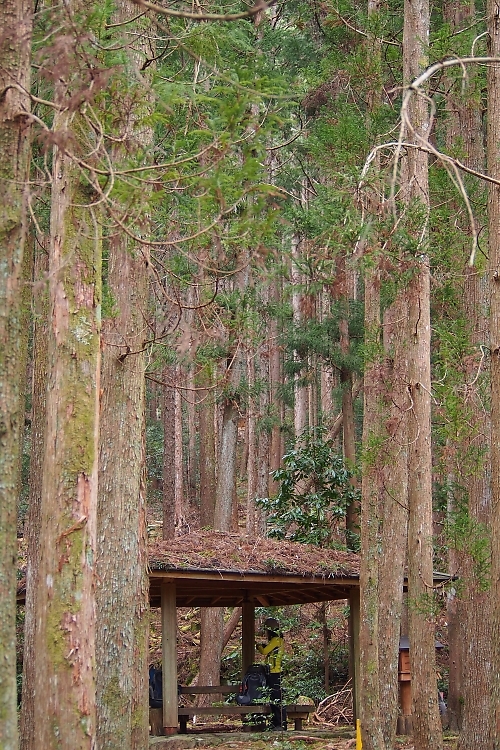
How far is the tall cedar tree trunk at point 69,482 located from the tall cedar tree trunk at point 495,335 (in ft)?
12.9

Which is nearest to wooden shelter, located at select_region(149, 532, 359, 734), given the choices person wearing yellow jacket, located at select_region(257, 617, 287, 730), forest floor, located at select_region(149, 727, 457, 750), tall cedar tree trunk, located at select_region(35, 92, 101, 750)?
forest floor, located at select_region(149, 727, 457, 750)

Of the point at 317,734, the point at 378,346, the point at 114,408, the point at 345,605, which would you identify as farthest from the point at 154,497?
the point at 114,408

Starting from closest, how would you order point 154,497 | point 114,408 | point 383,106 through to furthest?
point 114,408, point 383,106, point 154,497

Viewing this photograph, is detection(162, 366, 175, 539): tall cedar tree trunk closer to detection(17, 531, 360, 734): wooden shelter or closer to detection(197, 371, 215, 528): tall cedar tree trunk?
detection(197, 371, 215, 528): tall cedar tree trunk

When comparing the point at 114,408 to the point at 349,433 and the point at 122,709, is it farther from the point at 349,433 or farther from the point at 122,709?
the point at 349,433

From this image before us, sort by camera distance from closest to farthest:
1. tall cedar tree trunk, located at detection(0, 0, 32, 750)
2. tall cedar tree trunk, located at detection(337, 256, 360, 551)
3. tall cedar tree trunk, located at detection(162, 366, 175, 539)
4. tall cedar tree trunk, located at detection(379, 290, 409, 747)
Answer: tall cedar tree trunk, located at detection(0, 0, 32, 750) → tall cedar tree trunk, located at detection(379, 290, 409, 747) → tall cedar tree trunk, located at detection(337, 256, 360, 551) → tall cedar tree trunk, located at detection(162, 366, 175, 539)

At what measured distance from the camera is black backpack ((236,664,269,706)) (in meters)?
15.0

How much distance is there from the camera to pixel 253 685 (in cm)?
1520

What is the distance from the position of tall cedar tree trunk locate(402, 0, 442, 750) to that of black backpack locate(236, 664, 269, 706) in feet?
16.5

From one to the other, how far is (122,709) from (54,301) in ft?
13.3

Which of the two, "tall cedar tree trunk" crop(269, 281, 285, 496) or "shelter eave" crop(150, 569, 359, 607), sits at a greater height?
"tall cedar tree trunk" crop(269, 281, 285, 496)

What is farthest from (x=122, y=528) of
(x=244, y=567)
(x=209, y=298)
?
(x=244, y=567)

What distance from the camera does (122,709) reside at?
26.3ft

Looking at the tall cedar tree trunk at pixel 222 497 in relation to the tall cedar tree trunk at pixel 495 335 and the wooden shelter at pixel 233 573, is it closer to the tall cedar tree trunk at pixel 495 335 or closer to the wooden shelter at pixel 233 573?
the wooden shelter at pixel 233 573
